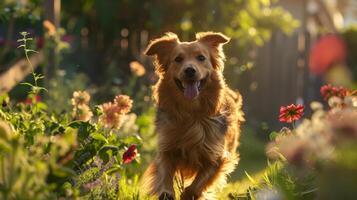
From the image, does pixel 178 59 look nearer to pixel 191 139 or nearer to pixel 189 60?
pixel 189 60

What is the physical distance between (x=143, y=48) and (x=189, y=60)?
724 cm

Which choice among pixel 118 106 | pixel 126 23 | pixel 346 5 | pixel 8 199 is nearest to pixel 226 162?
pixel 118 106

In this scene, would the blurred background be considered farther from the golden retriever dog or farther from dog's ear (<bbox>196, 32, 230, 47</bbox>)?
the golden retriever dog

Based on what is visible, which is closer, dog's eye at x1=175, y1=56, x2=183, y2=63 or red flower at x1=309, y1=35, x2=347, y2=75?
red flower at x1=309, y1=35, x2=347, y2=75

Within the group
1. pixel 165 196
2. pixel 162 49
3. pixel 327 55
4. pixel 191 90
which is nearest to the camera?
pixel 327 55

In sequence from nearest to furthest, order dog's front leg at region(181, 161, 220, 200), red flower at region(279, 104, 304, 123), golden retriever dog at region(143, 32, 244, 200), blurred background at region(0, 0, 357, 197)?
red flower at region(279, 104, 304, 123), dog's front leg at region(181, 161, 220, 200), golden retriever dog at region(143, 32, 244, 200), blurred background at region(0, 0, 357, 197)

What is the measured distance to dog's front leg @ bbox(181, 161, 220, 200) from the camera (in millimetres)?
5113

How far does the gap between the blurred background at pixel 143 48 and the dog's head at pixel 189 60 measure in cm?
202

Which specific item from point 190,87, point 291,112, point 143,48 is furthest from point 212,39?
point 143,48

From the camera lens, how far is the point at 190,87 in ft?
17.6

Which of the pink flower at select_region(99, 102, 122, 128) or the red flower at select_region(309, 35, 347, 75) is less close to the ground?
Result: the pink flower at select_region(99, 102, 122, 128)

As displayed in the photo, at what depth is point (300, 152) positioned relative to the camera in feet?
7.39

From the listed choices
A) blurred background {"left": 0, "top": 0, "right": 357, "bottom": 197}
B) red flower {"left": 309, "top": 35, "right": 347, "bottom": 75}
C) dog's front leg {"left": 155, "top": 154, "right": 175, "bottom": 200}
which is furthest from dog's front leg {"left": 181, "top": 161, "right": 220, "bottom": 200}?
red flower {"left": 309, "top": 35, "right": 347, "bottom": 75}

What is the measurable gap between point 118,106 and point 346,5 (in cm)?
3733
